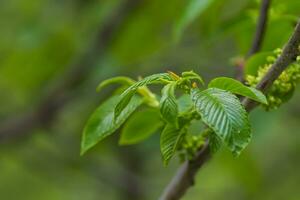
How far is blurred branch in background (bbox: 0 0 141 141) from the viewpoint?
10.3 feet

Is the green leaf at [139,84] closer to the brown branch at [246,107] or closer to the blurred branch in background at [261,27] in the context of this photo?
the brown branch at [246,107]

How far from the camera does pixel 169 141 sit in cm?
125

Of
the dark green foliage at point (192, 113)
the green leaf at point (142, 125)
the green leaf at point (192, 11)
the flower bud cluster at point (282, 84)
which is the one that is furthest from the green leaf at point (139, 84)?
the green leaf at point (192, 11)

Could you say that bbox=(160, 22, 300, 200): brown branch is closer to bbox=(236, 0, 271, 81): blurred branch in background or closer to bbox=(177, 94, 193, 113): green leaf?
bbox=(177, 94, 193, 113): green leaf

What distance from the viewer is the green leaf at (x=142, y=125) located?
1518 mm

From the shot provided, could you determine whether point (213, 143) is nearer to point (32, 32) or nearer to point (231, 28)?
point (231, 28)

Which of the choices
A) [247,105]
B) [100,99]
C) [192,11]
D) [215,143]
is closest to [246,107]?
[247,105]

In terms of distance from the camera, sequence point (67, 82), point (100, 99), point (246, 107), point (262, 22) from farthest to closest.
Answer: point (100, 99)
point (67, 82)
point (262, 22)
point (246, 107)

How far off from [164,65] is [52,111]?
72 centimetres

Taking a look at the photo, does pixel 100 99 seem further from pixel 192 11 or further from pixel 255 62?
pixel 255 62

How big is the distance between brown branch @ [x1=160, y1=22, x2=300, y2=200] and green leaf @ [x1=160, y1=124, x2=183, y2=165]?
13 centimetres

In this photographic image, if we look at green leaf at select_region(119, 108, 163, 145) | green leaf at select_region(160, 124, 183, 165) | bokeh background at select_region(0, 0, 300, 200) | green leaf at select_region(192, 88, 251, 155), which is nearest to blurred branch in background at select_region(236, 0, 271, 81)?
green leaf at select_region(119, 108, 163, 145)

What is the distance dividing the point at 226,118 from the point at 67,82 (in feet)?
7.72

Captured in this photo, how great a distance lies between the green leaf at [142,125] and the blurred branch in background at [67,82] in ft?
5.24
